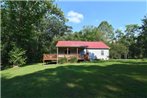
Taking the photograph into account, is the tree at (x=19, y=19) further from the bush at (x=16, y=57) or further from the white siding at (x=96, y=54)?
the white siding at (x=96, y=54)

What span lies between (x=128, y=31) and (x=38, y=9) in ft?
129

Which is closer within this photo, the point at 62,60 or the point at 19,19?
the point at 62,60

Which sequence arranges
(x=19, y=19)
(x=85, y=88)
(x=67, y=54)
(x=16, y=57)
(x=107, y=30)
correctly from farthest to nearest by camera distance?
1. (x=107, y=30)
2. (x=19, y=19)
3. (x=67, y=54)
4. (x=16, y=57)
5. (x=85, y=88)

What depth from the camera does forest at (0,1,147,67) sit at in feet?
135

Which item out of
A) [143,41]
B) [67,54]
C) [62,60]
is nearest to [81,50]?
[67,54]

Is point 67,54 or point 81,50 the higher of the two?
point 81,50

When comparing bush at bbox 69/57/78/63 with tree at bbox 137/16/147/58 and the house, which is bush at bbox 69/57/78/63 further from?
tree at bbox 137/16/147/58

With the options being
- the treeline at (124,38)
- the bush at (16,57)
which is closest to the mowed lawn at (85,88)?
the bush at (16,57)

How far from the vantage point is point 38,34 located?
5203cm

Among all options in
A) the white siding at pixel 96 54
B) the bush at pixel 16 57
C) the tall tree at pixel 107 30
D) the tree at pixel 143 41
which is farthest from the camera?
the tall tree at pixel 107 30

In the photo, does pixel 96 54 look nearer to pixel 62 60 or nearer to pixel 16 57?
pixel 62 60

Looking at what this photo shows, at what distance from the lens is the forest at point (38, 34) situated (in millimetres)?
41250

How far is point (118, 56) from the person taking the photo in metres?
66.4

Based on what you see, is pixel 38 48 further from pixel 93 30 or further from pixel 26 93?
Answer: pixel 26 93
